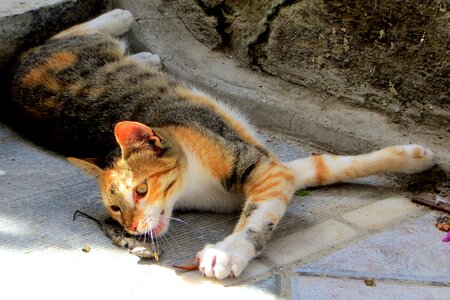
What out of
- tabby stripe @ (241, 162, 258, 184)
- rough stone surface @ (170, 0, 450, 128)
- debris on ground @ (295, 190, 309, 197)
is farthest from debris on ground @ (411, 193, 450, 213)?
tabby stripe @ (241, 162, 258, 184)

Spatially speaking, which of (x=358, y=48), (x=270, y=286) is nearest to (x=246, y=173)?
(x=270, y=286)

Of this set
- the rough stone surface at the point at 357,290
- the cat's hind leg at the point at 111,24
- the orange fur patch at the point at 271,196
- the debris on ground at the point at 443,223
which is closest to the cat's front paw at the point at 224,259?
the rough stone surface at the point at 357,290

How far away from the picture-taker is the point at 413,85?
3.15 m

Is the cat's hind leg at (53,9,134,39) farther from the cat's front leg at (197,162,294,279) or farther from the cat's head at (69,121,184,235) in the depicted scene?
the cat's front leg at (197,162,294,279)

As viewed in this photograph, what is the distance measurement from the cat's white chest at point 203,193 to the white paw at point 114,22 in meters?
1.49

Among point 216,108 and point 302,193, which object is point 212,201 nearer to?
point 302,193

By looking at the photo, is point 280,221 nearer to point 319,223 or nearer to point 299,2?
point 319,223

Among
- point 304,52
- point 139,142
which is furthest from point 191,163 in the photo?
point 304,52

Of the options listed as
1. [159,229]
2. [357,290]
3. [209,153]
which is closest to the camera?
[357,290]

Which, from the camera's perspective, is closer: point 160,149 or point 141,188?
point 141,188

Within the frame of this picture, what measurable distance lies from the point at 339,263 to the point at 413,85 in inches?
40.5

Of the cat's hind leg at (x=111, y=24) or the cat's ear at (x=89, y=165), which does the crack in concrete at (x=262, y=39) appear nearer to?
the cat's hind leg at (x=111, y=24)

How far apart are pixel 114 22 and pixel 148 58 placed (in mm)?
362

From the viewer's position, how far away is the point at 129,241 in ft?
8.87
